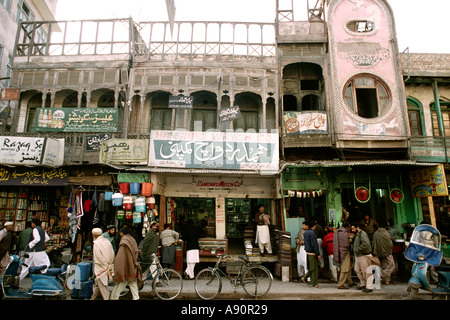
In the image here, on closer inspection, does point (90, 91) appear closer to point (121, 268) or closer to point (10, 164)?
point (10, 164)

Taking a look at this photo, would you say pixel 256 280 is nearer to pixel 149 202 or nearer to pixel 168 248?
pixel 168 248

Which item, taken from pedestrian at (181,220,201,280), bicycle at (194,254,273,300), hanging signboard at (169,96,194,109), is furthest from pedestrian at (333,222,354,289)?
hanging signboard at (169,96,194,109)

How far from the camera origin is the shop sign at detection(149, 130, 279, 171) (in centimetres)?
1109

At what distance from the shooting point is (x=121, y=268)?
6.35 meters

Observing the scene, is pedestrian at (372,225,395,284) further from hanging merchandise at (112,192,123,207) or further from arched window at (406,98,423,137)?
hanging merchandise at (112,192,123,207)

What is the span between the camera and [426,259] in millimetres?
6867

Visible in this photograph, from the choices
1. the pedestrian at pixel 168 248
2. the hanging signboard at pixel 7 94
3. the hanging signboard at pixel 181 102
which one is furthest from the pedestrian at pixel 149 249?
the hanging signboard at pixel 7 94

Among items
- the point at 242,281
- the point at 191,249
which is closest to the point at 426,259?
the point at 242,281

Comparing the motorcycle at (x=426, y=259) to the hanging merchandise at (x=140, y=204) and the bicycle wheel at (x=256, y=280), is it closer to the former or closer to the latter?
the bicycle wheel at (x=256, y=280)

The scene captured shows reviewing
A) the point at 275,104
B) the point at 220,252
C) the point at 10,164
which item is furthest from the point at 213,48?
the point at 10,164

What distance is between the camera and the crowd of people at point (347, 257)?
827cm

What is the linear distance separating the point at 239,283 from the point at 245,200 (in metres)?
7.18

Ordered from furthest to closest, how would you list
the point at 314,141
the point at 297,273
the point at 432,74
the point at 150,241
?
the point at 432,74, the point at 314,141, the point at 297,273, the point at 150,241

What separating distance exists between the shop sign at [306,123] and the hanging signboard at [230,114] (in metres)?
2.30
